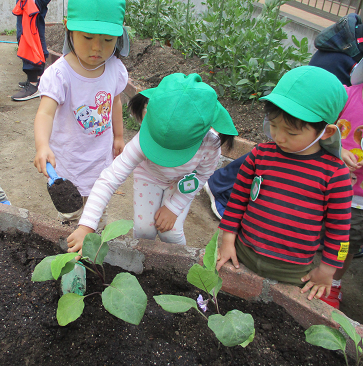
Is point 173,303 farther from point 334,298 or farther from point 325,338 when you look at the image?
point 334,298

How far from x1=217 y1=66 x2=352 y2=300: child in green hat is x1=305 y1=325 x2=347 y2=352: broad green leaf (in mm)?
275

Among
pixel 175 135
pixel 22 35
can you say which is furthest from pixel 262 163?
pixel 22 35

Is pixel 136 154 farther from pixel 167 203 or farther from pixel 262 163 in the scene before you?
pixel 262 163

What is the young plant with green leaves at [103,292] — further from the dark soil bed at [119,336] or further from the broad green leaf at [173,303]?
the dark soil bed at [119,336]

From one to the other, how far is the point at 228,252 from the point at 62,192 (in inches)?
31.3

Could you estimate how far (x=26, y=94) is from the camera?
436 cm

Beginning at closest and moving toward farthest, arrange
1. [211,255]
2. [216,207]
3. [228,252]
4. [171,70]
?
1. [211,255]
2. [228,252]
3. [216,207]
4. [171,70]

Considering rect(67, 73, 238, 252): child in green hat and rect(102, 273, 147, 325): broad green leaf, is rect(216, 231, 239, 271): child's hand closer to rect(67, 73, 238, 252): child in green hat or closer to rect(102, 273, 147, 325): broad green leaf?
rect(67, 73, 238, 252): child in green hat

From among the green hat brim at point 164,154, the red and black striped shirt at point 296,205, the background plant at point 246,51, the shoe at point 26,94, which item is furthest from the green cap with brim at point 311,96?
the shoe at point 26,94

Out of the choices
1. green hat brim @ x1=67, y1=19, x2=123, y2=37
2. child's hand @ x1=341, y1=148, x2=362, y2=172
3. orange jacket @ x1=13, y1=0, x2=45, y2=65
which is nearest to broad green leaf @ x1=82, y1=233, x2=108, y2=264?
green hat brim @ x1=67, y1=19, x2=123, y2=37

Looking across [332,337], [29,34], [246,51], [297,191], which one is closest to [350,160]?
[297,191]

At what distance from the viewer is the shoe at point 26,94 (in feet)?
14.1

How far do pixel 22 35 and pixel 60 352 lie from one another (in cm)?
423

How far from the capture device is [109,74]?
6.24ft
